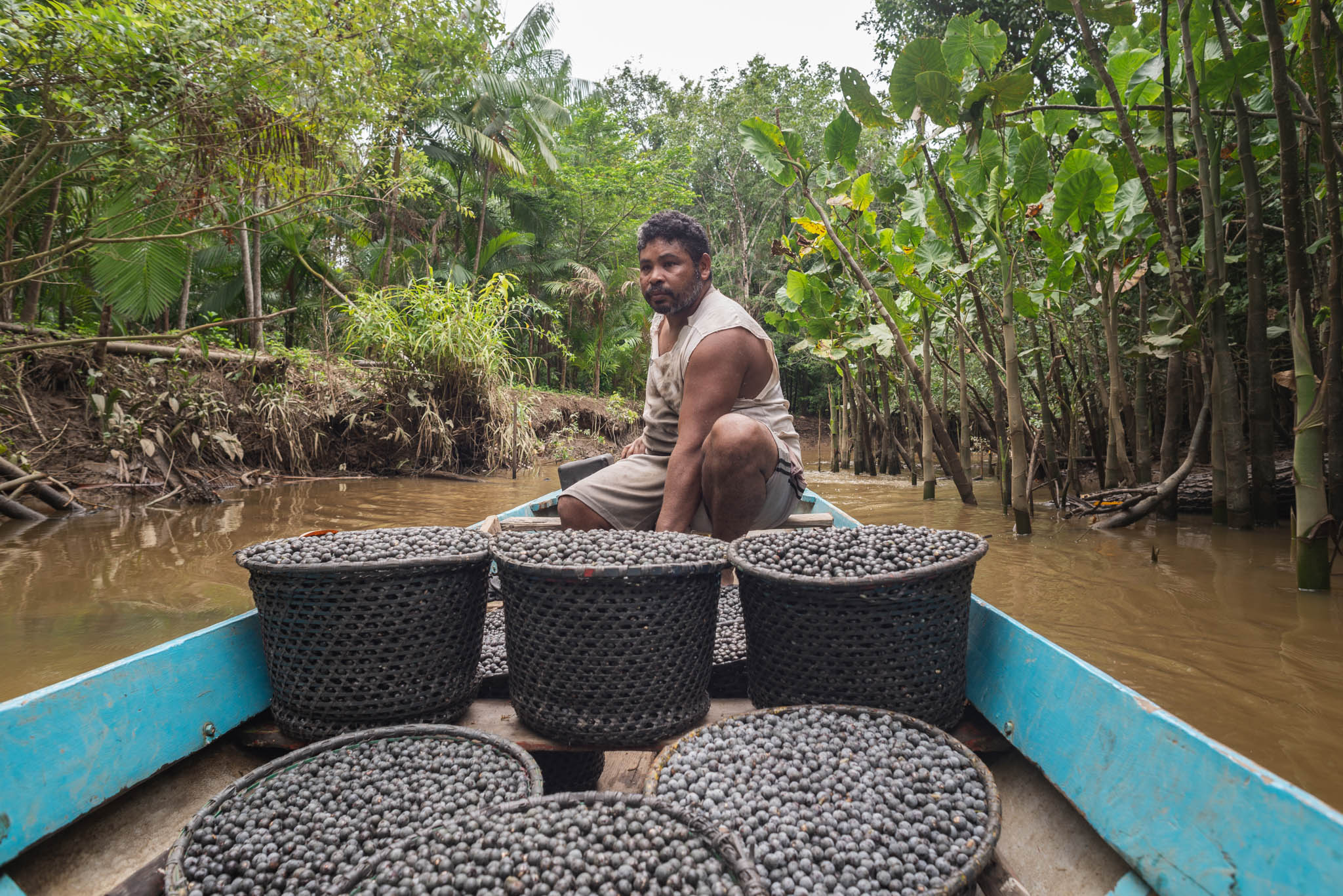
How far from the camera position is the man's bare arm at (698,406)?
207cm

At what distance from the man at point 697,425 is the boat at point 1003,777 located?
723mm

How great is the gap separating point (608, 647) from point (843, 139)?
478cm

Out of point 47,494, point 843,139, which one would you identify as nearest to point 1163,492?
point 843,139

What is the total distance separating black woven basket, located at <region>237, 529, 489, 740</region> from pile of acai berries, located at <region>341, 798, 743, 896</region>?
0.42 m

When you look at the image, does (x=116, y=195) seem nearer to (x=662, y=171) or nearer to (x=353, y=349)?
(x=353, y=349)

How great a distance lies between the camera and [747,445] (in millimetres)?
2045

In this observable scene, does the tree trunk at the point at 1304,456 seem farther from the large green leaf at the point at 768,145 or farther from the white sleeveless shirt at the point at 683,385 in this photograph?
the large green leaf at the point at 768,145

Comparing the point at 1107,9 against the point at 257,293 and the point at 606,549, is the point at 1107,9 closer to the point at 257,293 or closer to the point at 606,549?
the point at 606,549

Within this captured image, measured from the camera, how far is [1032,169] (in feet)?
13.3

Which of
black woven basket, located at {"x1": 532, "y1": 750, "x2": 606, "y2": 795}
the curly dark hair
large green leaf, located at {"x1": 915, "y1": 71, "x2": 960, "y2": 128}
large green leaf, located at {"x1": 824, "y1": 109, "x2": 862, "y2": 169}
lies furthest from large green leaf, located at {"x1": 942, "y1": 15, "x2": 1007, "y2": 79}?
black woven basket, located at {"x1": 532, "y1": 750, "x2": 606, "y2": 795}

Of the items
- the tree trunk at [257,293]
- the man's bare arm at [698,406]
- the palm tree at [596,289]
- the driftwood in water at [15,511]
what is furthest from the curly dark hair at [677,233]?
the palm tree at [596,289]

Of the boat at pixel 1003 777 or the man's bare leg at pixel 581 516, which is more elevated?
the man's bare leg at pixel 581 516

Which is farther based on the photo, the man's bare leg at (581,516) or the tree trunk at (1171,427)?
the tree trunk at (1171,427)

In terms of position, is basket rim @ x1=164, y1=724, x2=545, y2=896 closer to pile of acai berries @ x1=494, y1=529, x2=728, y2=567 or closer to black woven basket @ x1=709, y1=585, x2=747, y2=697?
pile of acai berries @ x1=494, y1=529, x2=728, y2=567
